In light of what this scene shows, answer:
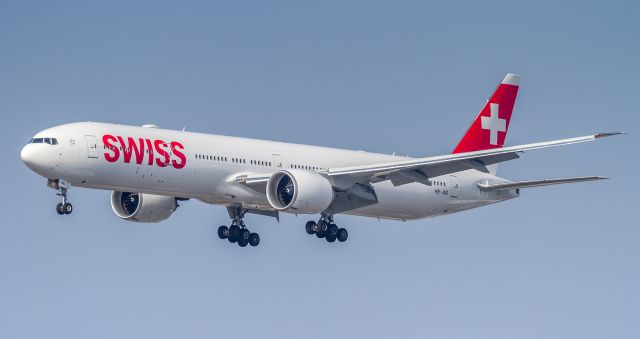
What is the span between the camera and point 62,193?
195 ft

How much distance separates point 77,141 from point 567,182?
23.5 meters

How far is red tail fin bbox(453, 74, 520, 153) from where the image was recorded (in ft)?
249

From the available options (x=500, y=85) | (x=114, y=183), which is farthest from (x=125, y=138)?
(x=500, y=85)

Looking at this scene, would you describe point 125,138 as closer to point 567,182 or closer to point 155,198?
point 155,198

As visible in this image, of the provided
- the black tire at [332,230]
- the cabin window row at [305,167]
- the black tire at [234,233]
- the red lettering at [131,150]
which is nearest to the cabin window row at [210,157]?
the red lettering at [131,150]

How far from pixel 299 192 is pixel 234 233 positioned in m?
7.37

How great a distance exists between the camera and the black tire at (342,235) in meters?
68.1

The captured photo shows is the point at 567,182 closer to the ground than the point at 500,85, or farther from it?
closer to the ground

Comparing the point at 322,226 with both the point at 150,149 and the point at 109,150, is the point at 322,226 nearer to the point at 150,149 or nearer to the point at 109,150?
the point at 150,149

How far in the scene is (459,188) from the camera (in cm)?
7206

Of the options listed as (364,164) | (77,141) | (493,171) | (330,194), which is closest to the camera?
(77,141)

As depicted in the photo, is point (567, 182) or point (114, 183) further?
point (567, 182)

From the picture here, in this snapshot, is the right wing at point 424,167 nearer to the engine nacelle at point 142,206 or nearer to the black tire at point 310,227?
the black tire at point 310,227

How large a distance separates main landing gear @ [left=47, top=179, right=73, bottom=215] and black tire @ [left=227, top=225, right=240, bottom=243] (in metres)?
11.6
